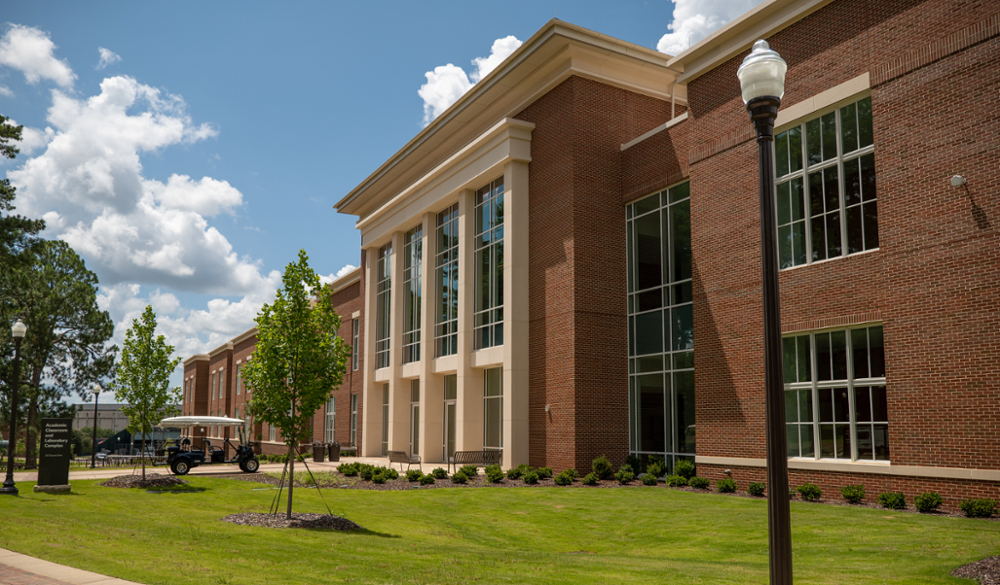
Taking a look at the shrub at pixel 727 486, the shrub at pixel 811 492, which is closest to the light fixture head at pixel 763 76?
the shrub at pixel 811 492

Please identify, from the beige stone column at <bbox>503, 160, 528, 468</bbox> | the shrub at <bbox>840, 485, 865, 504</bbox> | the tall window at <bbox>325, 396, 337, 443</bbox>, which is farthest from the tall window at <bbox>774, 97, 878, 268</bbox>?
the tall window at <bbox>325, 396, 337, 443</bbox>

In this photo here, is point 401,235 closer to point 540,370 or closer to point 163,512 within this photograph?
point 540,370

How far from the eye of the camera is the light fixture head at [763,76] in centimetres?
590

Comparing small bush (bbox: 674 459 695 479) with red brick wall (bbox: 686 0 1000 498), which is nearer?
red brick wall (bbox: 686 0 1000 498)

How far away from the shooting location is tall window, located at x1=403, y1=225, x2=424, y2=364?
35.0 metres

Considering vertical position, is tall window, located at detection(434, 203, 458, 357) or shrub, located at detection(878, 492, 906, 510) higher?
tall window, located at detection(434, 203, 458, 357)

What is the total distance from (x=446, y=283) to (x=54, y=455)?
1556cm

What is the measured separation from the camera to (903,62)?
15977mm

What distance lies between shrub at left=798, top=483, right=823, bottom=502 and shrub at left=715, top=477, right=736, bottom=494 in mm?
2119

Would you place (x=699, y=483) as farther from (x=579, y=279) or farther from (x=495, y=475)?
(x=579, y=279)

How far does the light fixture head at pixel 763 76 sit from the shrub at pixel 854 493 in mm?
12500

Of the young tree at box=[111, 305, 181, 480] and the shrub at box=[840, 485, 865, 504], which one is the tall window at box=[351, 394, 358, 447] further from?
the shrub at box=[840, 485, 865, 504]

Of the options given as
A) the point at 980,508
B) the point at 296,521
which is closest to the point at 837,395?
the point at 980,508

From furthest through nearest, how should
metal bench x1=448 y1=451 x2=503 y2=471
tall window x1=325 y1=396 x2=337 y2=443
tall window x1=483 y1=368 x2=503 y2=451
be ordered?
tall window x1=325 y1=396 x2=337 y2=443 < tall window x1=483 y1=368 x2=503 y2=451 < metal bench x1=448 y1=451 x2=503 y2=471
